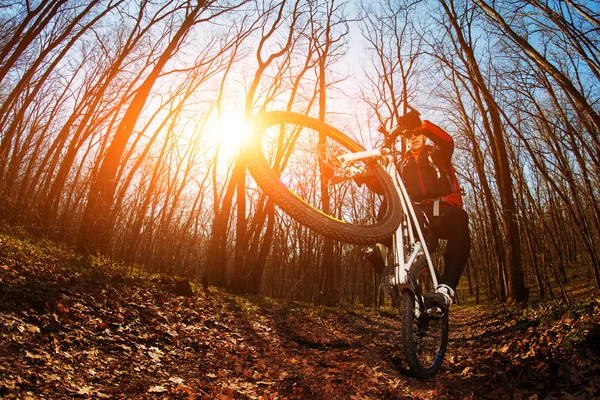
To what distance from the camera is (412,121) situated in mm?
3432

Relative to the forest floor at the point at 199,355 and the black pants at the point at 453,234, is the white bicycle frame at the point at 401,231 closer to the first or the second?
the black pants at the point at 453,234

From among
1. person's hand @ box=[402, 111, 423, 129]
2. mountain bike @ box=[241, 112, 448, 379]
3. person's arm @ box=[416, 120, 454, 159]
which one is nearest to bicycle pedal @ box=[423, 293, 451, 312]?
mountain bike @ box=[241, 112, 448, 379]

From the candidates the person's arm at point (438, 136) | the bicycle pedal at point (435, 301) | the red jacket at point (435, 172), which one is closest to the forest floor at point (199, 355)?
the bicycle pedal at point (435, 301)

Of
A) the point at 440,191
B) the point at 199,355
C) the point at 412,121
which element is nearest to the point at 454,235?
the point at 440,191

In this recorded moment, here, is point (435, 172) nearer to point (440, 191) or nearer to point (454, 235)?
point (440, 191)

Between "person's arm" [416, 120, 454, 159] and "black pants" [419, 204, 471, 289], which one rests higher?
"person's arm" [416, 120, 454, 159]

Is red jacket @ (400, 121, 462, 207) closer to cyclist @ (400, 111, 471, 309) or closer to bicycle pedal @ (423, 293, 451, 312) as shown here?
cyclist @ (400, 111, 471, 309)

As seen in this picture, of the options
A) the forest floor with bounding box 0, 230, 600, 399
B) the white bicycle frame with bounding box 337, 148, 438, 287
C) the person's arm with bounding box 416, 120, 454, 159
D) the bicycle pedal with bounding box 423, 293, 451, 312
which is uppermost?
the person's arm with bounding box 416, 120, 454, 159

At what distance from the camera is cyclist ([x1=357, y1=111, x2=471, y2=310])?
11.5ft

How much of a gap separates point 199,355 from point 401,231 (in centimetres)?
334

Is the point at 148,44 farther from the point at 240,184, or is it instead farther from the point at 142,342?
the point at 142,342

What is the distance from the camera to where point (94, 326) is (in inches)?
161

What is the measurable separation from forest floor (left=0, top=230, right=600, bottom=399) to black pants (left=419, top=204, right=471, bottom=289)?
51.6 inches

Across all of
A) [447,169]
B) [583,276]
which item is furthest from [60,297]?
[583,276]
